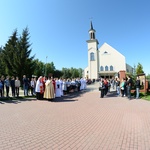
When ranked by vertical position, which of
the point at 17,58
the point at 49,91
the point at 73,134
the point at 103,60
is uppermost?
the point at 103,60

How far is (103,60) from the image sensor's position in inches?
2041

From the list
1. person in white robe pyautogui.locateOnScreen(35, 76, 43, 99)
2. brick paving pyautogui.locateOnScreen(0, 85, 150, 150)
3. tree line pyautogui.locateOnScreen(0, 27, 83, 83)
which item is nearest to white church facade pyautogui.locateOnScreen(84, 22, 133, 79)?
tree line pyautogui.locateOnScreen(0, 27, 83, 83)

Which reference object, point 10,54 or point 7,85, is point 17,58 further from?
point 7,85

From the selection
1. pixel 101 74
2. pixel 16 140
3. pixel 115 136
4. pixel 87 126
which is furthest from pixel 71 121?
pixel 101 74

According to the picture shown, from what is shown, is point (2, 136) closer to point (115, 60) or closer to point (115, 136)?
point (115, 136)

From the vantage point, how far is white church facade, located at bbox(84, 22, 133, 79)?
166ft

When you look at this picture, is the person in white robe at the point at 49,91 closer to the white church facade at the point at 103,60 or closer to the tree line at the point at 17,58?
the tree line at the point at 17,58

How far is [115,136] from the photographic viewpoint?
14.8ft

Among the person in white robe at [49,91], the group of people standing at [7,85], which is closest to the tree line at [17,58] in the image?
the group of people standing at [7,85]

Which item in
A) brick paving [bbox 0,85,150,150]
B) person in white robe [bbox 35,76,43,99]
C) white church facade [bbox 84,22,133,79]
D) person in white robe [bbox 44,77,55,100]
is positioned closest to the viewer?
brick paving [bbox 0,85,150,150]

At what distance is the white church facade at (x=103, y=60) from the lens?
50.5 meters

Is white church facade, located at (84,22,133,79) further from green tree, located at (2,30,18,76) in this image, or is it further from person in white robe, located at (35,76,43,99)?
person in white robe, located at (35,76,43,99)

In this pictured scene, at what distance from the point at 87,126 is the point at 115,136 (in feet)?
4.14

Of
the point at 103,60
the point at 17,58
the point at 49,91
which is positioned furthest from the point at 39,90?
the point at 103,60
